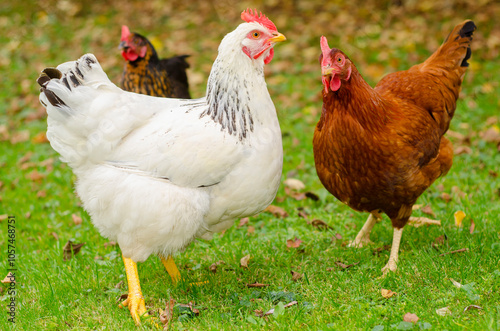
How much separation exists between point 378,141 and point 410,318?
117 cm

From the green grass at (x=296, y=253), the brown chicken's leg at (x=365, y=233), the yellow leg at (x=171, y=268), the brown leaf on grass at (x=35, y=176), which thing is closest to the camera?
the green grass at (x=296, y=253)

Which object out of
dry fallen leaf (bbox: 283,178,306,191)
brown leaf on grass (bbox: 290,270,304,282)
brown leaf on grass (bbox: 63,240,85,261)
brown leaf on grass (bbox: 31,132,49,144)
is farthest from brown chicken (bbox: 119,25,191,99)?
brown leaf on grass (bbox: 290,270,304,282)

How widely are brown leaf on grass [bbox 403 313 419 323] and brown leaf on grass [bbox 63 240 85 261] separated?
8.67 feet

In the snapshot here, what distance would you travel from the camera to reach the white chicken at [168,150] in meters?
3.17

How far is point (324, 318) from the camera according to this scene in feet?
10.1

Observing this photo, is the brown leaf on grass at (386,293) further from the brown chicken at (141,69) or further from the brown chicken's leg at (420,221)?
the brown chicken at (141,69)

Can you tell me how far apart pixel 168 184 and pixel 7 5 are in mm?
11027

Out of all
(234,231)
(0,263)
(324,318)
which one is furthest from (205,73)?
(324,318)

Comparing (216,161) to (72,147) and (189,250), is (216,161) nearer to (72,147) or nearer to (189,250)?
(72,147)

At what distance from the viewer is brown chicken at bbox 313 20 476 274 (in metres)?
3.39

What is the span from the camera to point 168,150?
10.5 feet

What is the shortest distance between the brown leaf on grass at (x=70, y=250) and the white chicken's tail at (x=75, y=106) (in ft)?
3.38

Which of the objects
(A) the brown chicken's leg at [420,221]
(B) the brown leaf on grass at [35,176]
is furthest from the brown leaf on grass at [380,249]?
(B) the brown leaf on grass at [35,176]

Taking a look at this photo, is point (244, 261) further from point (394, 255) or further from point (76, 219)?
point (76, 219)
